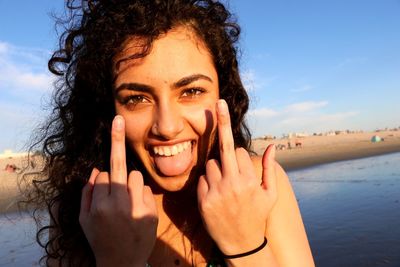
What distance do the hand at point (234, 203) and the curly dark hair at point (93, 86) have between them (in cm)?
92

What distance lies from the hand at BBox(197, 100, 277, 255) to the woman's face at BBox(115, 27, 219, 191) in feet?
1.39

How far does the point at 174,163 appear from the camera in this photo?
2.24 m

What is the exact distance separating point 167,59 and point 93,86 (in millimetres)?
735

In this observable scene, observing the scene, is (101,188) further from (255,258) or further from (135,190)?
(255,258)

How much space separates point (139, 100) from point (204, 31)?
2.35ft

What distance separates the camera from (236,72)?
2.88 meters

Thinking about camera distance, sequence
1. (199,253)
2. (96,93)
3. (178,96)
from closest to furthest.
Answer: (178,96) < (199,253) < (96,93)

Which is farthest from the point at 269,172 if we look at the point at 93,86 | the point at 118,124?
the point at 93,86

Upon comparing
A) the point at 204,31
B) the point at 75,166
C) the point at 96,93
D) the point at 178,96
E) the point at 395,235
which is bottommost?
the point at 395,235

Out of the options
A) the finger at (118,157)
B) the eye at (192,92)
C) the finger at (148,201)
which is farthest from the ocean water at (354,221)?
the finger at (118,157)

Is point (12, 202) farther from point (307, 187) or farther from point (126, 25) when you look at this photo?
point (126, 25)

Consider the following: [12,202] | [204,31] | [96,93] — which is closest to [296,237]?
[204,31]

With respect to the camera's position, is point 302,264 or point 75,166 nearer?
point 302,264

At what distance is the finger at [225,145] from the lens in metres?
1.80
